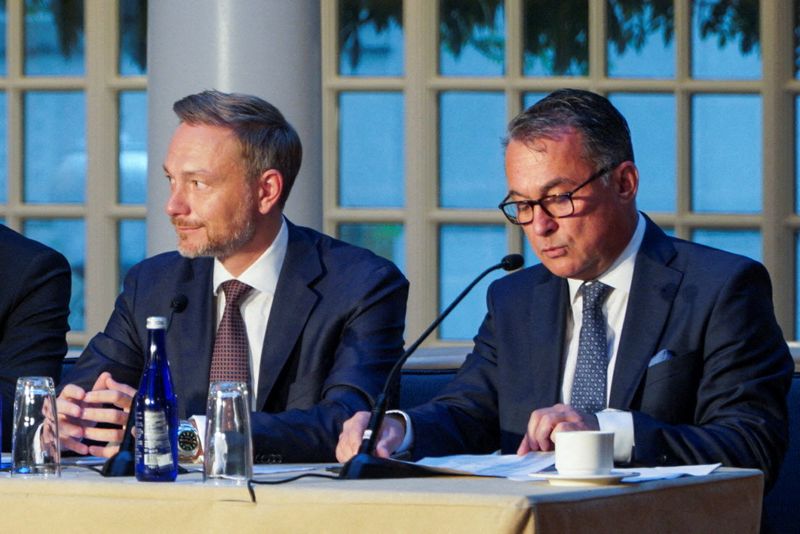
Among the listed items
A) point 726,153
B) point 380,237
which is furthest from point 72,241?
point 726,153

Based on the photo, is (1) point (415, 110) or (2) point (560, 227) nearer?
(2) point (560, 227)

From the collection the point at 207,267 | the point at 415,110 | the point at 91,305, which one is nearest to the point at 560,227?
the point at 207,267

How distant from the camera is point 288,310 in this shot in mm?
3080

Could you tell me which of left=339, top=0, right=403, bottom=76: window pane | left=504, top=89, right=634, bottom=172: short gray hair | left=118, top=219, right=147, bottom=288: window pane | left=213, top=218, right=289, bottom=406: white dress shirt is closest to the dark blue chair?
left=504, top=89, right=634, bottom=172: short gray hair

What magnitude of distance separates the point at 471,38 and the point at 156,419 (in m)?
4.05

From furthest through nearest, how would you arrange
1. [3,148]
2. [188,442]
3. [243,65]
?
[3,148], [243,65], [188,442]

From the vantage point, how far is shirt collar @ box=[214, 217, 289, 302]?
3.13m

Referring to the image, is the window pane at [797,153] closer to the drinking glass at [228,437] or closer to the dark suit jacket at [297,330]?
the dark suit jacket at [297,330]

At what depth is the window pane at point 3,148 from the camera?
249 inches

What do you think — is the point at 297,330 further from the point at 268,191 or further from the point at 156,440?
the point at 156,440

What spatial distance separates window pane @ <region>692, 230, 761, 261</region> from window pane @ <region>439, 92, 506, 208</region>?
76 cm

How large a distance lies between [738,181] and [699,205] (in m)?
0.17

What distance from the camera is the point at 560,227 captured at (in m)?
2.80

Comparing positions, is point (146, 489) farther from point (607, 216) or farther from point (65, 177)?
point (65, 177)
